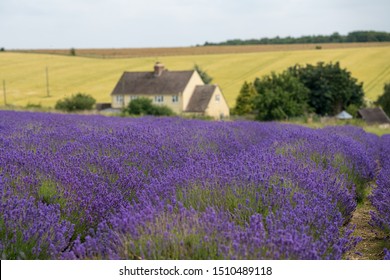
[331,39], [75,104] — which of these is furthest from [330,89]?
[331,39]

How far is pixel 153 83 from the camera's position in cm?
4253

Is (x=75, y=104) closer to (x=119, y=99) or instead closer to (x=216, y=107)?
(x=119, y=99)

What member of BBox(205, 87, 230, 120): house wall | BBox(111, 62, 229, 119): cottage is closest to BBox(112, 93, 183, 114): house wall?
BBox(111, 62, 229, 119): cottage

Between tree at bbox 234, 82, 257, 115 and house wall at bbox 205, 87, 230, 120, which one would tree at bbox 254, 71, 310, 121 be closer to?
tree at bbox 234, 82, 257, 115

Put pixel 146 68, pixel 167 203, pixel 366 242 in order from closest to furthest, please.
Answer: pixel 167 203
pixel 366 242
pixel 146 68

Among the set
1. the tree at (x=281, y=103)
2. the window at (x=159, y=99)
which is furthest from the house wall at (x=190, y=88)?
the tree at (x=281, y=103)

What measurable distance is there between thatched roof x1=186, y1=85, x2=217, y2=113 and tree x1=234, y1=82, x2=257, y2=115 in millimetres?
2392

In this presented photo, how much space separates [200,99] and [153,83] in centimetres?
443

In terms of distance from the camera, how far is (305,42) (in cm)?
8406

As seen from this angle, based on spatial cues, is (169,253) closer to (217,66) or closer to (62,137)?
(62,137)

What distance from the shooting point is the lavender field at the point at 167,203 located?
2.55m
